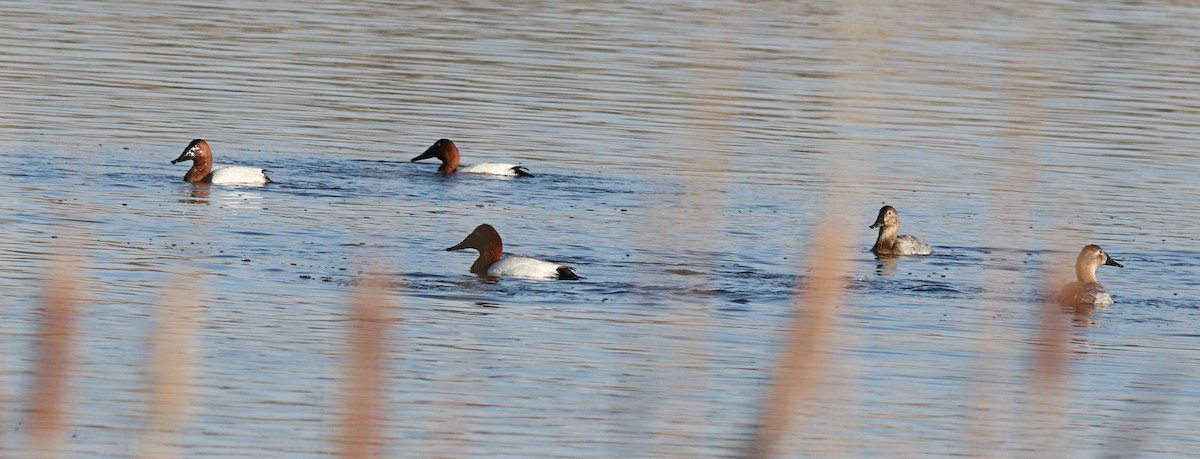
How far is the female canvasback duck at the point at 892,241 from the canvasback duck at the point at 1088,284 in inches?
55.3

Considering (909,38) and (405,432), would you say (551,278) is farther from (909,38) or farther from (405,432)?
(909,38)

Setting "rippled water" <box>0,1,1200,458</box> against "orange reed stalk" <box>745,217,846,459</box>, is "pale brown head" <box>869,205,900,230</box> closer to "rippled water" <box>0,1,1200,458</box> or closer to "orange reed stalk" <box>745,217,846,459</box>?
"rippled water" <box>0,1,1200,458</box>

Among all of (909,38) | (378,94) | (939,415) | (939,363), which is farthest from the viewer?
(909,38)

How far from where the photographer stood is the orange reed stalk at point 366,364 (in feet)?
12.8

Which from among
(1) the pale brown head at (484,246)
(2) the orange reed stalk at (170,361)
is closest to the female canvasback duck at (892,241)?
(1) the pale brown head at (484,246)

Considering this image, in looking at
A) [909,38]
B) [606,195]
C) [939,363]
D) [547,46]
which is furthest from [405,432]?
[909,38]

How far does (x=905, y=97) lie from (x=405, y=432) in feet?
68.6

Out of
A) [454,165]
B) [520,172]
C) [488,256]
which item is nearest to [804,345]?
[488,256]

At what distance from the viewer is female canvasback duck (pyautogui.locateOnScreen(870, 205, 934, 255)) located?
16828 mm

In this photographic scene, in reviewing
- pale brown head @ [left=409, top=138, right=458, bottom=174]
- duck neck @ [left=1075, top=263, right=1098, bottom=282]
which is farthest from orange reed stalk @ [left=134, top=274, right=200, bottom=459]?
pale brown head @ [left=409, top=138, right=458, bottom=174]

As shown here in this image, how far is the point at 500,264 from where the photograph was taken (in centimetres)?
1509

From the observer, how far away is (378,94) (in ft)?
93.5

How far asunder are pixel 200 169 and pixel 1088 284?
30.4 ft

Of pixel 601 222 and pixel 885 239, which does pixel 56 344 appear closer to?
pixel 885 239
